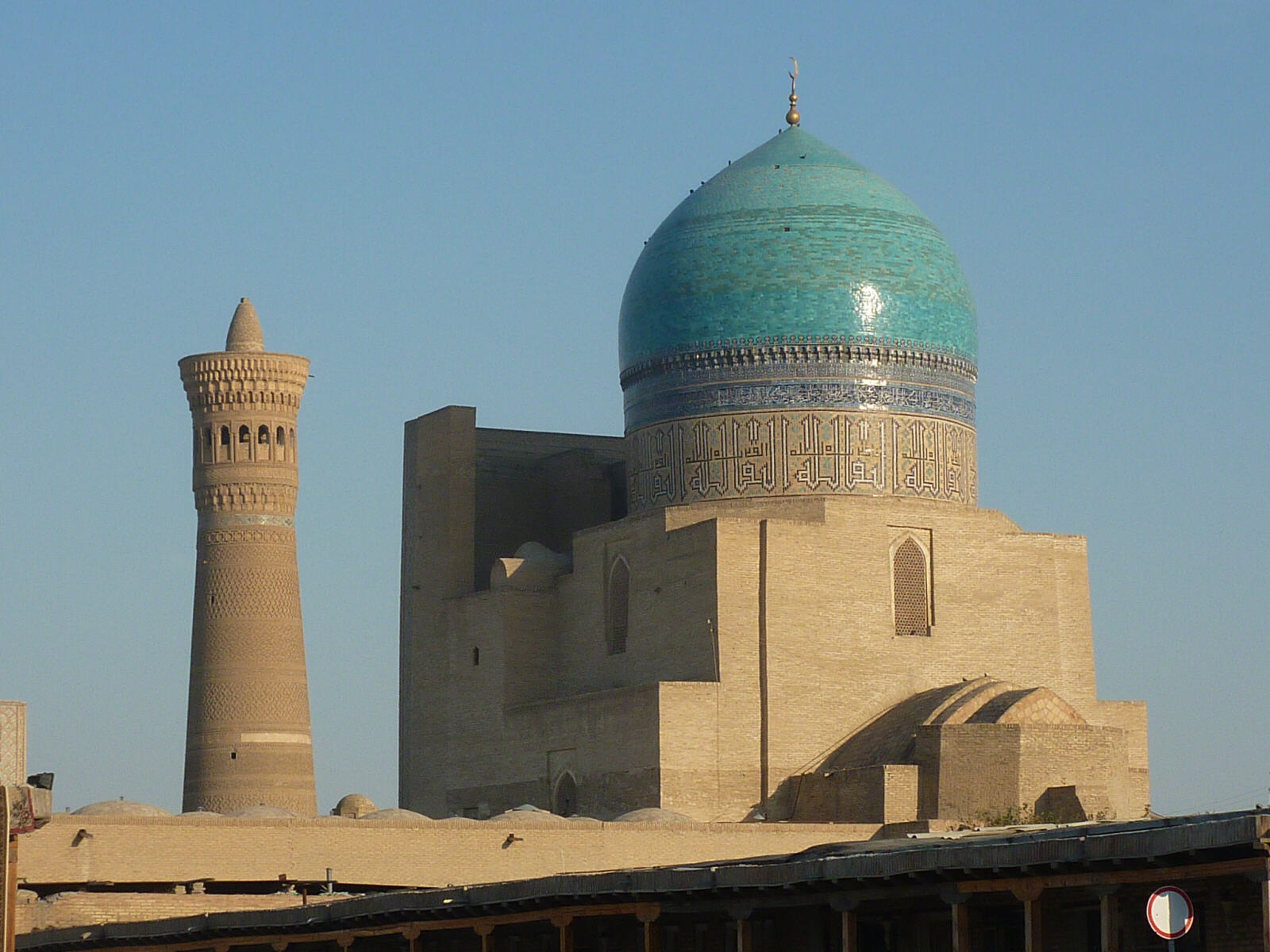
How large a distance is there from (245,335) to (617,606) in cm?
1098

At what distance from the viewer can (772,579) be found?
25.3 metres

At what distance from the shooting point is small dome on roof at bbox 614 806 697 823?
23250 millimetres

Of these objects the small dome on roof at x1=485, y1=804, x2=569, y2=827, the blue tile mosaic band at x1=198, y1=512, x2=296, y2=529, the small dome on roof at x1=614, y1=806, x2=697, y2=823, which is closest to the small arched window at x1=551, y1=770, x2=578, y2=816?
the small dome on roof at x1=614, y1=806, x2=697, y2=823

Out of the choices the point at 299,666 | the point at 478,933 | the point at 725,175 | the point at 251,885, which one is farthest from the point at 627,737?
the point at 299,666

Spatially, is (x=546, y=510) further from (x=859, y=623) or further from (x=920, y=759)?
(x=920, y=759)

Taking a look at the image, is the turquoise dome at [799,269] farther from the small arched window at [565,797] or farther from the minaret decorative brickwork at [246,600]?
the minaret decorative brickwork at [246,600]

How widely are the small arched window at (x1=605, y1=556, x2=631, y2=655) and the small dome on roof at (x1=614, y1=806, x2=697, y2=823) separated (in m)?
3.00

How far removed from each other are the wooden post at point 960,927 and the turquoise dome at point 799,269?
13.4 meters

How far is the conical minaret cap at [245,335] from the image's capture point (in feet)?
118

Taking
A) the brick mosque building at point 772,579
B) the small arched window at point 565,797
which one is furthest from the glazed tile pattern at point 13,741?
the small arched window at point 565,797

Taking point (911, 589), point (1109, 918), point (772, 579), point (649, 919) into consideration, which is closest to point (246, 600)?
point (772, 579)

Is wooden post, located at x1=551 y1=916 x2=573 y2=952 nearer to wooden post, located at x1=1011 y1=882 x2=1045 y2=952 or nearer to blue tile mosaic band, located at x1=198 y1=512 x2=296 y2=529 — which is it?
wooden post, located at x1=1011 y1=882 x2=1045 y2=952

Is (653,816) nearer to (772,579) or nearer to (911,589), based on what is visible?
(772,579)

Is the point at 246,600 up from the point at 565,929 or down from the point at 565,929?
up
